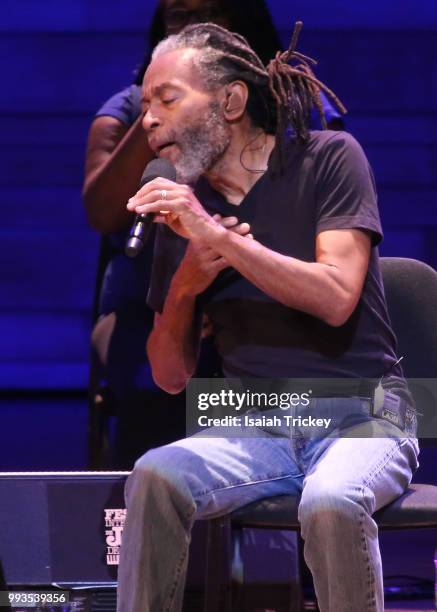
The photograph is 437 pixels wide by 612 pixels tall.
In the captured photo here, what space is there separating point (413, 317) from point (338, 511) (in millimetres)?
718

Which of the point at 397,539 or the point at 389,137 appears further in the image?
the point at 389,137

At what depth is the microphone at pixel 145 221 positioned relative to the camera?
2031mm

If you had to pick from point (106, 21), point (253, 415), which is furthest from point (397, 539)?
point (106, 21)

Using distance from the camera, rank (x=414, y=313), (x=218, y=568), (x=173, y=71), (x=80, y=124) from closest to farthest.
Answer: (x=218, y=568) → (x=173, y=71) → (x=414, y=313) → (x=80, y=124)

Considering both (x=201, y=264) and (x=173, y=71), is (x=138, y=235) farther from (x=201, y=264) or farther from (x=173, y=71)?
(x=173, y=71)

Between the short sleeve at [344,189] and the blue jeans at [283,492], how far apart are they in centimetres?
34

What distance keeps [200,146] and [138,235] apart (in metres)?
0.37

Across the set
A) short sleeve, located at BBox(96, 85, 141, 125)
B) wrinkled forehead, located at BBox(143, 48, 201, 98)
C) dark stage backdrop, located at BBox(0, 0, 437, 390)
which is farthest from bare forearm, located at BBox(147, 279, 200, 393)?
dark stage backdrop, located at BBox(0, 0, 437, 390)

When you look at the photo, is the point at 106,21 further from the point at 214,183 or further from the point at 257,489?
the point at 257,489

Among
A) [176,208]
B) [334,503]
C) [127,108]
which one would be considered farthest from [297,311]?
[127,108]

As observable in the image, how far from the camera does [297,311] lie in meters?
2.24

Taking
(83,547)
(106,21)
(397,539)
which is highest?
(106,21)

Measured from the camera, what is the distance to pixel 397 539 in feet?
11.3

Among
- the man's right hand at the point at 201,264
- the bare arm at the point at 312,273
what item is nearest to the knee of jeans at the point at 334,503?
the bare arm at the point at 312,273
